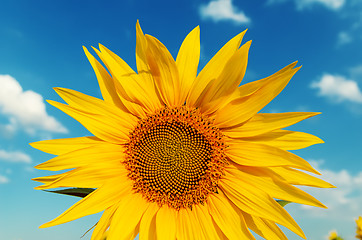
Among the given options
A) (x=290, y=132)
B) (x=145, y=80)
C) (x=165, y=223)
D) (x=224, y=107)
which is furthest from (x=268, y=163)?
(x=145, y=80)

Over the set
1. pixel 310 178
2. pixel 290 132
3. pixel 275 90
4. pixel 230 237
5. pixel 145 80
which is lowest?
pixel 230 237

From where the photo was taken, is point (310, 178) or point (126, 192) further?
point (126, 192)

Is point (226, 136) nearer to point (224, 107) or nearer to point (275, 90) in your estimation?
point (224, 107)

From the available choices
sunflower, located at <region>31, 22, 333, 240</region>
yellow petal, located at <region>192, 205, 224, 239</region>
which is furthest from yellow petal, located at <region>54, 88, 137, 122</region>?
yellow petal, located at <region>192, 205, 224, 239</region>

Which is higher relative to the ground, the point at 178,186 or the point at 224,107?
the point at 224,107

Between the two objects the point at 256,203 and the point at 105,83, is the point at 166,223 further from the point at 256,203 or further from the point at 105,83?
the point at 105,83

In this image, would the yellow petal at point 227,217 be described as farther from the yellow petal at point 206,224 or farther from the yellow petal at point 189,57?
the yellow petal at point 189,57

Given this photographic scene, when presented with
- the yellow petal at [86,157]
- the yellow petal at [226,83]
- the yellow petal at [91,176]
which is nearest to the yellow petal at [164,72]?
the yellow petal at [226,83]
